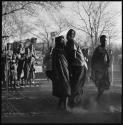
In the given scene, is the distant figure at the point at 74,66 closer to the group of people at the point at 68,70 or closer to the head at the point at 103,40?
the group of people at the point at 68,70

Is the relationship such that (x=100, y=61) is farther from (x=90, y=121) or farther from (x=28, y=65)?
(x=28, y=65)

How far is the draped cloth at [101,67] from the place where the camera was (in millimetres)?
12180

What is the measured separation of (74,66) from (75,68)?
90 millimetres

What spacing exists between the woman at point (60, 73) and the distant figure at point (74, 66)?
0.87 feet

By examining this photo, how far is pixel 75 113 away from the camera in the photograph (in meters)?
10.6

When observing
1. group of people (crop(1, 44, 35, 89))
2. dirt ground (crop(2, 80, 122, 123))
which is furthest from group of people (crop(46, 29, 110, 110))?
group of people (crop(1, 44, 35, 89))

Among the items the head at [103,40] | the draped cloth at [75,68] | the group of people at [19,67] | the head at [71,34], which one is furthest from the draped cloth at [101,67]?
the group of people at [19,67]

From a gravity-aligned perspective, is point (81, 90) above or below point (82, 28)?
below

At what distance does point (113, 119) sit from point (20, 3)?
7.00 m

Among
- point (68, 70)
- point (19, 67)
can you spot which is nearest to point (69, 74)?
point (68, 70)

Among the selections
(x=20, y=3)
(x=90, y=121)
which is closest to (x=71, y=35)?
(x=90, y=121)

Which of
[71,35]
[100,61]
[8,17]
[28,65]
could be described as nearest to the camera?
[71,35]

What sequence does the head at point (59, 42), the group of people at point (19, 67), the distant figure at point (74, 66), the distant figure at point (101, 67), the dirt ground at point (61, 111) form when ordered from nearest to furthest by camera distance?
the dirt ground at point (61, 111) → the head at point (59, 42) → the distant figure at point (74, 66) → the distant figure at point (101, 67) → the group of people at point (19, 67)

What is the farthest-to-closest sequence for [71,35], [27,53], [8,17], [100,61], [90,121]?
1. [27,53]
2. [8,17]
3. [100,61]
4. [71,35]
5. [90,121]
